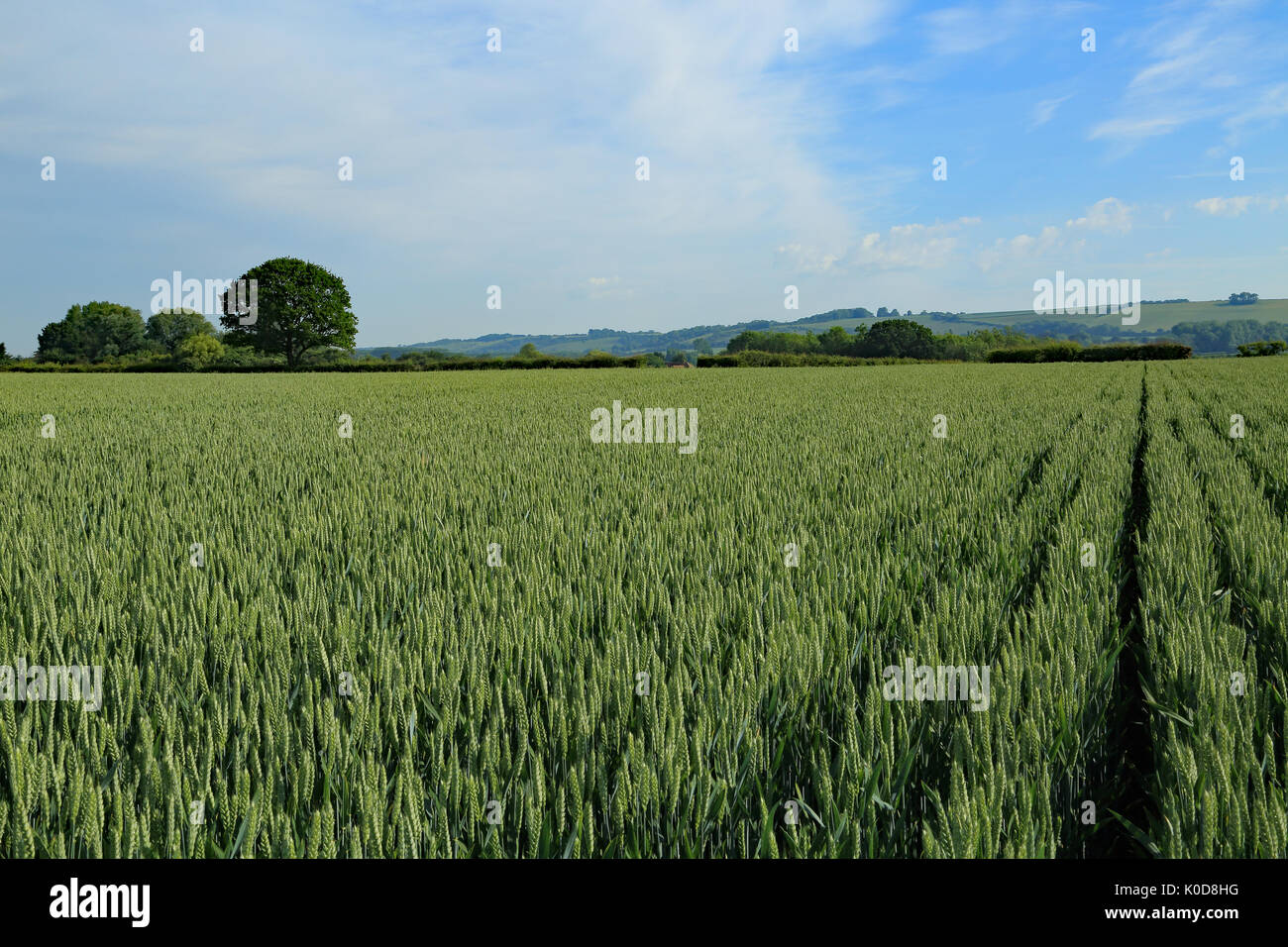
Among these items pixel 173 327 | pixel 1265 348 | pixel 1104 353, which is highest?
pixel 173 327

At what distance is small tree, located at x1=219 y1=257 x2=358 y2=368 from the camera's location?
4778 centimetres

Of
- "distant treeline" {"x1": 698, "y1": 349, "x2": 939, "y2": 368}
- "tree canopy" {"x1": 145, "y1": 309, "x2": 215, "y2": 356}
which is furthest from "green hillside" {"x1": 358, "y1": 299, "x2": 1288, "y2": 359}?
"distant treeline" {"x1": 698, "y1": 349, "x2": 939, "y2": 368}

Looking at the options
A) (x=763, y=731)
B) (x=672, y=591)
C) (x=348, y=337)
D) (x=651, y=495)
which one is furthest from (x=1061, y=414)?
(x=348, y=337)

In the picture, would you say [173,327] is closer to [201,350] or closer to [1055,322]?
[201,350]

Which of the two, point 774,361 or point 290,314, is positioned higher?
point 290,314

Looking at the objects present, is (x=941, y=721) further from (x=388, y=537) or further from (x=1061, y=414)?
(x=1061, y=414)

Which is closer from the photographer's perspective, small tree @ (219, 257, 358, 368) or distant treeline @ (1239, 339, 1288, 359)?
small tree @ (219, 257, 358, 368)

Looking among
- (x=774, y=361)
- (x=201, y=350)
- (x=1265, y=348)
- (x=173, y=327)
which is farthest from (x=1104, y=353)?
(x=173, y=327)

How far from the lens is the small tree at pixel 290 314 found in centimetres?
4778

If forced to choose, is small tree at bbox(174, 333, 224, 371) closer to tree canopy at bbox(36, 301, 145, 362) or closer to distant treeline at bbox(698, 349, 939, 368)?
tree canopy at bbox(36, 301, 145, 362)

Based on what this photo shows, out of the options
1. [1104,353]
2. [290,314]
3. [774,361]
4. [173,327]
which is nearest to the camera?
[1104,353]

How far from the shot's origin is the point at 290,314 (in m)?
48.3

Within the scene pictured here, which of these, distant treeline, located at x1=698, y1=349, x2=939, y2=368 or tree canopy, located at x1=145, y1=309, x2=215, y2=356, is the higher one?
tree canopy, located at x1=145, y1=309, x2=215, y2=356
